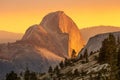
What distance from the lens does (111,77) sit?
167 meters

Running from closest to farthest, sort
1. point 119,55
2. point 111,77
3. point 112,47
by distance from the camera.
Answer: point 111,77, point 112,47, point 119,55

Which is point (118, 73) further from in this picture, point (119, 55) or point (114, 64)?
point (119, 55)

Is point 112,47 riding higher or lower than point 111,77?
higher

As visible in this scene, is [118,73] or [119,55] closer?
[118,73]

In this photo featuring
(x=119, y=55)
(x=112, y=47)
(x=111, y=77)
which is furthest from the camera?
(x=119, y=55)

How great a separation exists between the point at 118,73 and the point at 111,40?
79.0 feet

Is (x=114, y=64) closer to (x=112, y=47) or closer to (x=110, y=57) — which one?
(x=110, y=57)

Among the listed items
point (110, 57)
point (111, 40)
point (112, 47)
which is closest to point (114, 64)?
point (110, 57)

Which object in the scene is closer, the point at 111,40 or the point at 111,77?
the point at 111,77

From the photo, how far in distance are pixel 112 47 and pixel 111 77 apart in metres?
17.9

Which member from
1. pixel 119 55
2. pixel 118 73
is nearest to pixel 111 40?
pixel 119 55

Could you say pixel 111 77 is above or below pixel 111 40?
below

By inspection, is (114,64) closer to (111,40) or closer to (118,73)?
(118,73)

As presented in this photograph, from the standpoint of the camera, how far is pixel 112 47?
182m
